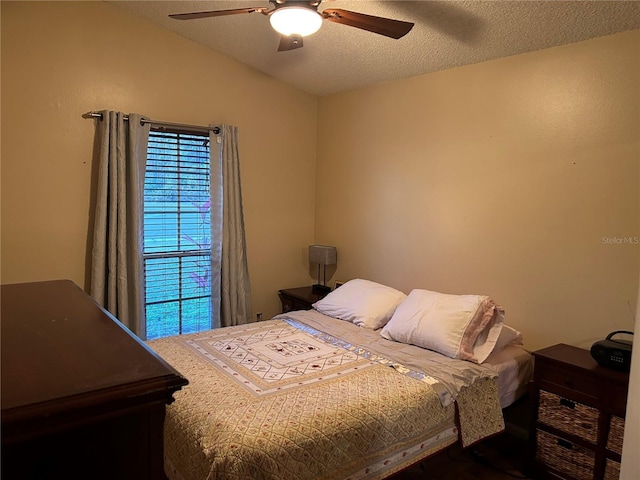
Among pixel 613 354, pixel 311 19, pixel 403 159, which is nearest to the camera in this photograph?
pixel 311 19

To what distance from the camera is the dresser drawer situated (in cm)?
212

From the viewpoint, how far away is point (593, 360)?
2.23 m

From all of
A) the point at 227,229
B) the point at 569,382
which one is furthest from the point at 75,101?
the point at 569,382

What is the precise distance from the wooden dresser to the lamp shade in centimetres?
323

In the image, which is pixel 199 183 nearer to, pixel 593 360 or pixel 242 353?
pixel 242 353

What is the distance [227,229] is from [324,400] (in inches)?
83.4

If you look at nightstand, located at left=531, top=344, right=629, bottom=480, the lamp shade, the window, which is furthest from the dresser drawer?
the window

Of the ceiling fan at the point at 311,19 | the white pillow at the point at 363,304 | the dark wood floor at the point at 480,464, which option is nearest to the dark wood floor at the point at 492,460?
the dark wood floor at the point at 480,464

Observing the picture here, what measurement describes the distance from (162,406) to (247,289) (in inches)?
127

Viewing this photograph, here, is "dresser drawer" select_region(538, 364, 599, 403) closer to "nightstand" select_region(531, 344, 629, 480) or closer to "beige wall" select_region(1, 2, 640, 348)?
"nightstand" select_region(531, 344, 629, 480)

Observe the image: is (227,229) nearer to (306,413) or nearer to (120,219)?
(120,219)

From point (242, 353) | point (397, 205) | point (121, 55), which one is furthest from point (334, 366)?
point (121, 55)

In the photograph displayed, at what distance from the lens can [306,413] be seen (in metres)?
1.75

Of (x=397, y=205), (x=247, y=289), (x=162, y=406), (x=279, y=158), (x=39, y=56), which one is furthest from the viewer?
(x=279, y=158)
